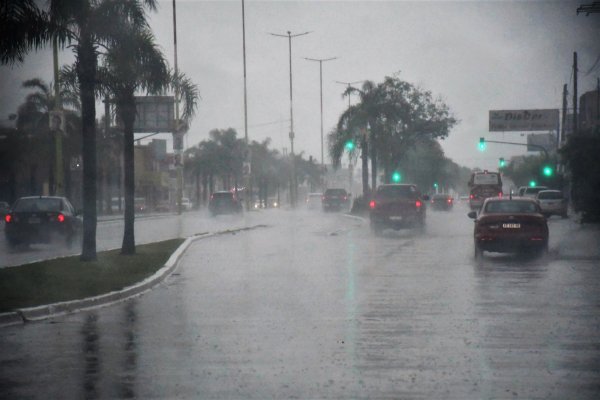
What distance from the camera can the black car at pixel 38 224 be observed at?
102ft

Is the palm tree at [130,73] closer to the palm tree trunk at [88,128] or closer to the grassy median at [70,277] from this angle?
the palm tree trunk at [88,128]

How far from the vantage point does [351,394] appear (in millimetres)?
8523

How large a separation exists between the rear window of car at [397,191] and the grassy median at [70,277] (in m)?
17.8

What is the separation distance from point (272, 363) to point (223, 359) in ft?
1.92

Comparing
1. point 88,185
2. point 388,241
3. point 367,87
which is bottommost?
point 388,241

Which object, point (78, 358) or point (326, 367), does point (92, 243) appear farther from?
point (326, 367)

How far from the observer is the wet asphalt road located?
8.92m

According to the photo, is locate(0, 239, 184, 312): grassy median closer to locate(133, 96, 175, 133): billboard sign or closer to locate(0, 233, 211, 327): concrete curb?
locate(0, 233, 211, 327): concrete curb

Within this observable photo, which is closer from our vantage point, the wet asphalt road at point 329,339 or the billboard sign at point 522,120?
the wet asphalt road at point 329,339

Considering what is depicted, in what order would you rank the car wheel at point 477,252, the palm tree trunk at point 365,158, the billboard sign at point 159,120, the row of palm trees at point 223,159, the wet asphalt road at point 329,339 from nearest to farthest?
the wet asphalt road at point 329,339
the car wheel at point 477,252
the billboard sign at point 159,120
the palm tree trunk at point 365,158
the row of palm trees at point 223,159

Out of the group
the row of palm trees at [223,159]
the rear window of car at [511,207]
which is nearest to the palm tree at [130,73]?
the rear window of car at [511,207]

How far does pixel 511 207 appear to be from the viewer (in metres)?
26.4

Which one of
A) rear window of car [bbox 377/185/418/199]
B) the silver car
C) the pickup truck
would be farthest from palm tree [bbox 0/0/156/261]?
the silver car

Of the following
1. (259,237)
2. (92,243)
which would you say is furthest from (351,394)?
(259,237)
